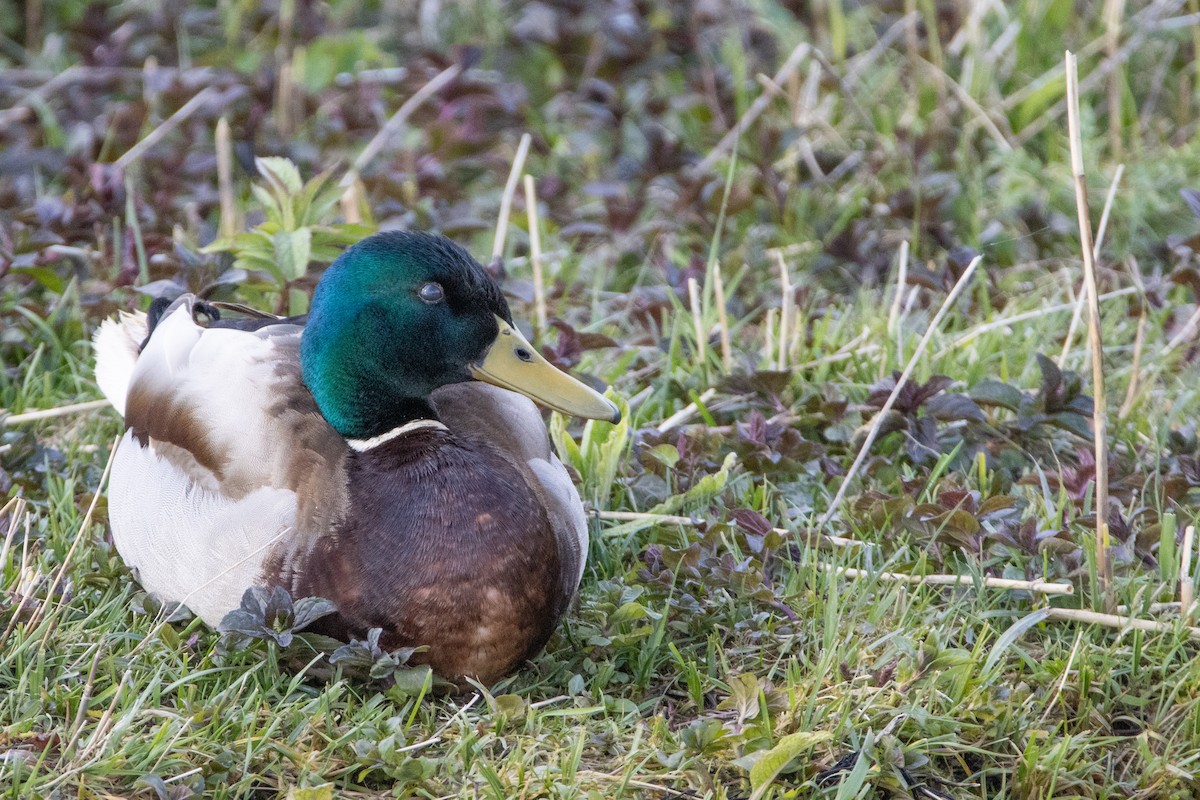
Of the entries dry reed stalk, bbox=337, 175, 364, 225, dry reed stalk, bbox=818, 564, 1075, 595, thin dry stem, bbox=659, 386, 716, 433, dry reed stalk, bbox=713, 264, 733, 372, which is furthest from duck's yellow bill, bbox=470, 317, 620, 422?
dry reed stalk, bbox=337, 175, 364, 225

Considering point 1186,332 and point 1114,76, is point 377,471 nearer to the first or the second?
point 1186,332

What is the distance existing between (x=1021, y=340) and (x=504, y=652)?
2018 mm

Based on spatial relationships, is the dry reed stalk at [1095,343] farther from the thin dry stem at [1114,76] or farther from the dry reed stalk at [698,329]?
the thin dry stem at [1114,76]

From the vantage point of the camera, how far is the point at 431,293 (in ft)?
9.08

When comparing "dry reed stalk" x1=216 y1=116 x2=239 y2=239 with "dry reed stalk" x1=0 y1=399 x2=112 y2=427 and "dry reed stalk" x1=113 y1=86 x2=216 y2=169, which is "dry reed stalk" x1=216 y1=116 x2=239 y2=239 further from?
"dry reed stalk" x1=0 y1=399 x2=112 y2=427

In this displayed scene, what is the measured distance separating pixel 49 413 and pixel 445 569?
1479 mm

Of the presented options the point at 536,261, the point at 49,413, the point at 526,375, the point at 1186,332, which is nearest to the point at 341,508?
the point at 526,375

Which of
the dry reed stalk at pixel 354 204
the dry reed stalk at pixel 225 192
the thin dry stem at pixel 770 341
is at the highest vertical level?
the thin dry stem at pixel 770 341

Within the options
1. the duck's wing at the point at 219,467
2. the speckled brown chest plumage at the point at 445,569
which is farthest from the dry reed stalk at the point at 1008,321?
the duck's wing at the point at 219,467

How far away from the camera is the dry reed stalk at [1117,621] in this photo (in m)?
2.69

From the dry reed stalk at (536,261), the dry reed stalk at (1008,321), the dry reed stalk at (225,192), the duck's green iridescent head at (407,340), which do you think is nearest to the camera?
the duck's green iridescent head at (407,340)

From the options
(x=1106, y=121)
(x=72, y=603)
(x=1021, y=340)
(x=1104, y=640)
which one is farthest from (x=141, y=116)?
(x=1104, y=640)

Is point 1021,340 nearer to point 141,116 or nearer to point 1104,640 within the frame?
point 1104,640

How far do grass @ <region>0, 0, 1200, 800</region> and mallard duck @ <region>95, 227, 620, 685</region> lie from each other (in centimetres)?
14
